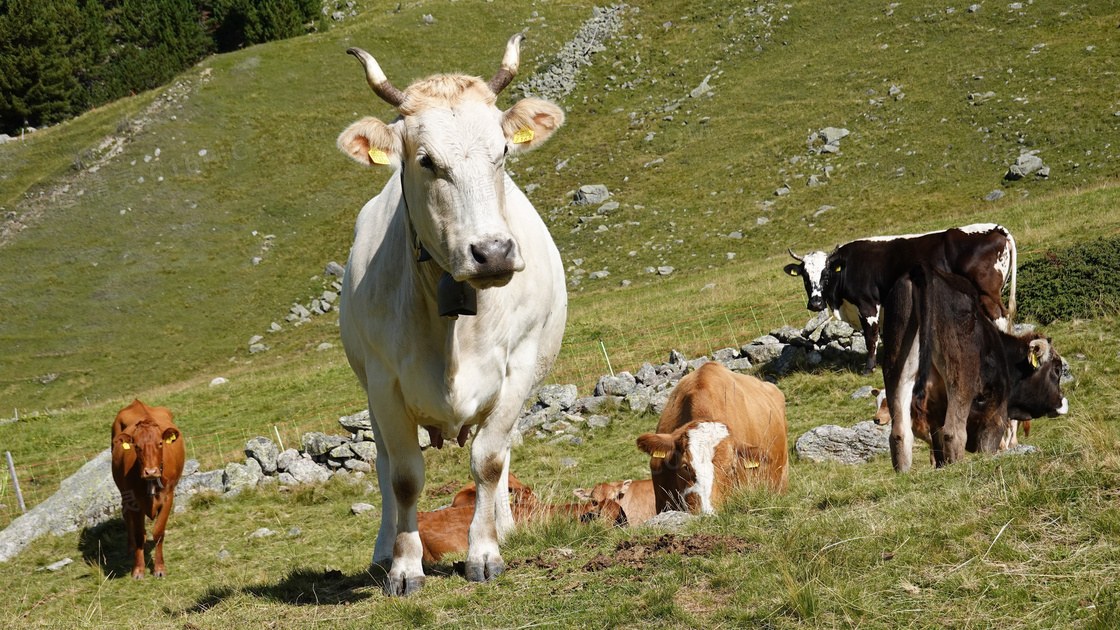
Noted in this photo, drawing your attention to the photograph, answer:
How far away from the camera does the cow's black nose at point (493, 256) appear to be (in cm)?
437

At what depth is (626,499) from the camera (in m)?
9.41

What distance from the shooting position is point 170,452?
1260cm

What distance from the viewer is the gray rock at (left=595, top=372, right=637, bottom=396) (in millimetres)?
16594

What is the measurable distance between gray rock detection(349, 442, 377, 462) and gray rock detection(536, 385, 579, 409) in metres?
3.41

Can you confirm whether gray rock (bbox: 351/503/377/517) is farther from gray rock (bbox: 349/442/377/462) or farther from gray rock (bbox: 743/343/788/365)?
gray rock (bbox: 743/343/788/365)

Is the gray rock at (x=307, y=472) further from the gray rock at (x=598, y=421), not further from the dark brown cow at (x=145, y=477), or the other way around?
the gray rock at (x=598, y=421)

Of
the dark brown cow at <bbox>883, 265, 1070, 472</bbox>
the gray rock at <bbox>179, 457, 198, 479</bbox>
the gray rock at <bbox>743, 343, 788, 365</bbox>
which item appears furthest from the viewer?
the gray rock at <bbox>743, 343, 788, 365</bbox>

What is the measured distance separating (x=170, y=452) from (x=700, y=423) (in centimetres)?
827

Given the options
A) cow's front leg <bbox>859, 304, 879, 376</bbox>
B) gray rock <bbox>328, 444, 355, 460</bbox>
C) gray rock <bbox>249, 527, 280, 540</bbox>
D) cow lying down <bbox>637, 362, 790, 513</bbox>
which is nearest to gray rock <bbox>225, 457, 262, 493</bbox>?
gray rock <bbox>328, 444, 355, 460</bbox>

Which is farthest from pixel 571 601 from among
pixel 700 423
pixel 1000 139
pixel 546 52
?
pixel 546 52

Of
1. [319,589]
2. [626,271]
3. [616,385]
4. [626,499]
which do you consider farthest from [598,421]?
[626,271]

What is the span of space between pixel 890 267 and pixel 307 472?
1142 cm

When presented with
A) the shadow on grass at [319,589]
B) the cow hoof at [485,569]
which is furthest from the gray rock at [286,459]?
the cow hoof at [485,569]

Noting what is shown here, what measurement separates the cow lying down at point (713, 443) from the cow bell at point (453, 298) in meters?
3.00
